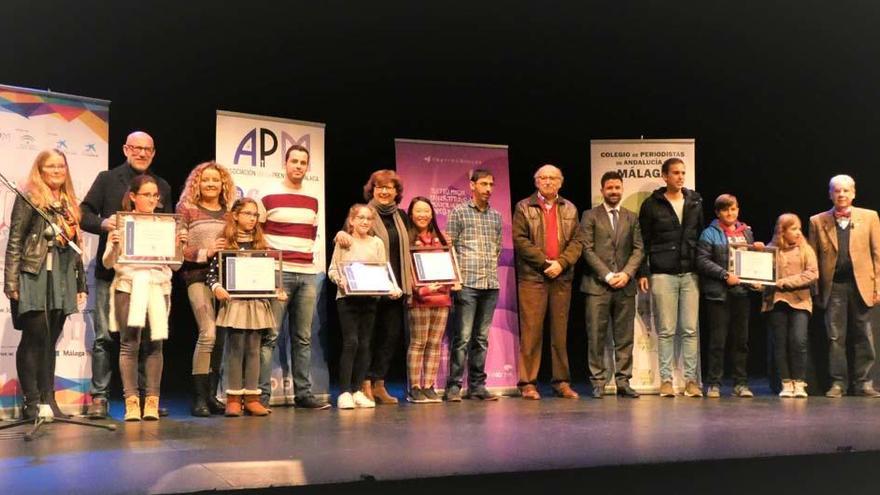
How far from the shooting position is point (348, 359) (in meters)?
6.04

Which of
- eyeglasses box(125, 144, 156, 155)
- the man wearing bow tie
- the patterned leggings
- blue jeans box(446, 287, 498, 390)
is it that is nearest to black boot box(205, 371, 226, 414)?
the patterned leggings

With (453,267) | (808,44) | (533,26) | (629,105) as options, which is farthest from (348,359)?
(808,44)

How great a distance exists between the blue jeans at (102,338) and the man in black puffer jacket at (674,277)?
4.07m

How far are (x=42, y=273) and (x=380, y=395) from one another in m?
2.50

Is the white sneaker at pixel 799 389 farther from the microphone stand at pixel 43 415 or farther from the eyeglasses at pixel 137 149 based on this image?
the eyeglasses at pixel 137 149

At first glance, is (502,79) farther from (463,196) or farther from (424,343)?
(424,343)

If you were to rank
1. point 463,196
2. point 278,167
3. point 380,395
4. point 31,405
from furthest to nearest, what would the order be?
point 463,196 < point 278,167 < point 380,395 < point 31,405

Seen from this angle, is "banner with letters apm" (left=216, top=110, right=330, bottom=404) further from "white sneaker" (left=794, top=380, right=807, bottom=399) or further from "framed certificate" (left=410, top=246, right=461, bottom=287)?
"white sneaker" (left=794, top=380, right=807, bottom=399)

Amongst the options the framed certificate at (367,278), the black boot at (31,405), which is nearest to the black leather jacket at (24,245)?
the black boot at (31,405)

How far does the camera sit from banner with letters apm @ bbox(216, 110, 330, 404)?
637 cm

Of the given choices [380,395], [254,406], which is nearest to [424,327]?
[380,395]

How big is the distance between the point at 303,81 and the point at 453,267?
2.42 meters

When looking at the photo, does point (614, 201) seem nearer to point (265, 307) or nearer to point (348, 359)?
point (348, 359)

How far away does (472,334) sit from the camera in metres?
6.74
